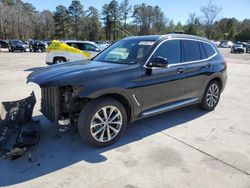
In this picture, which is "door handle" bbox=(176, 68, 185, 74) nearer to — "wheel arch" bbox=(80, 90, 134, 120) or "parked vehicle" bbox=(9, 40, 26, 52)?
"wheel arch" bbox=(80, 90, 134, 120)

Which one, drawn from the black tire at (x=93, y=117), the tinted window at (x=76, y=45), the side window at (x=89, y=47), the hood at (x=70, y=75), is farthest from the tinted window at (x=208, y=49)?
the tinted window at (x=76, y=45)

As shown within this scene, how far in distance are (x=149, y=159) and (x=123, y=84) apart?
1.18 metres

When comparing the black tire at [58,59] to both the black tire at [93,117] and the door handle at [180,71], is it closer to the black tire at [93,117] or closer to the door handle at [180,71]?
the door handle at [180,71]

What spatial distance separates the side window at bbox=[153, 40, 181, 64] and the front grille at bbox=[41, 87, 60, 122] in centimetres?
180

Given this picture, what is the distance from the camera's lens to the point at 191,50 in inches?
194

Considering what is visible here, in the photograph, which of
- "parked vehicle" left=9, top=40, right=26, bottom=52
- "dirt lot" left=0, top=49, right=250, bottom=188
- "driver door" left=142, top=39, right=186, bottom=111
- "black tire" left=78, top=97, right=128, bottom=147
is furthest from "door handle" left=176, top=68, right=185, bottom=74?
"parked vehicle" left=9, top=40, right=26, bottom=52

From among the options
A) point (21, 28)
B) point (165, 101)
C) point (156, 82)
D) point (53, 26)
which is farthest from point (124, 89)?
point (53, 26)

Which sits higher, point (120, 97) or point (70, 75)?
point (70, 75)

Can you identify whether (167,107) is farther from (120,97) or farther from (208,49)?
(208,49)

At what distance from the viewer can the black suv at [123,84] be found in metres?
3.44

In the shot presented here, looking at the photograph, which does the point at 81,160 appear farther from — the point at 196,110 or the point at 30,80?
the point at 196,110

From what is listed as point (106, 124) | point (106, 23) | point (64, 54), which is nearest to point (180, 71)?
point (106, 124)

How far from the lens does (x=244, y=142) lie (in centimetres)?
402

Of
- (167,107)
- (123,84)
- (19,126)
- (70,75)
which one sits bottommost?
(19,126)
